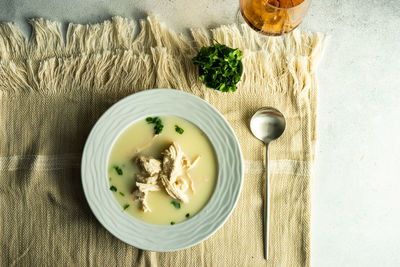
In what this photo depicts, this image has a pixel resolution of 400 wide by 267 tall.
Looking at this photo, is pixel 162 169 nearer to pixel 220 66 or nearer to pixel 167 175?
pixel 167 175

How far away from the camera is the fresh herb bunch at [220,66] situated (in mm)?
1230

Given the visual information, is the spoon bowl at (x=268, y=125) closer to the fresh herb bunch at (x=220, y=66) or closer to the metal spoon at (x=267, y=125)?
the metal spoon at (x=267, y=125)

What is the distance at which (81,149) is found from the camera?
1.32 metres

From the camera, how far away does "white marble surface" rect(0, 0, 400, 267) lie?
1.40 metres

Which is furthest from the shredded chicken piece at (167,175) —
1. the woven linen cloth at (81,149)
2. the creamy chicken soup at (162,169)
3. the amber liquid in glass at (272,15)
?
the amber liquid in glass at (272,15)

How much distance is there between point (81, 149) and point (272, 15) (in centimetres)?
86

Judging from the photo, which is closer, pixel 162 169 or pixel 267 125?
pixel 162 169

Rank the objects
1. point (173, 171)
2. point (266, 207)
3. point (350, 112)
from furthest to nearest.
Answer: point (350, 112) < point (266, 207) < point (173, 171)

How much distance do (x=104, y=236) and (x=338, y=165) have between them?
0.97 metres

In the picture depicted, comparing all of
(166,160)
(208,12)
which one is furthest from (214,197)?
(208,12)

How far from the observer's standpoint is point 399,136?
1.43 metres

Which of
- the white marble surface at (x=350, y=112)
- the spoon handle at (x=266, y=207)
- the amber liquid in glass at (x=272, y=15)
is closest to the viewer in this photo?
the amber liquid in glass at (x=272, y=15)

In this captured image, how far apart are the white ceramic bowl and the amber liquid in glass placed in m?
0.36

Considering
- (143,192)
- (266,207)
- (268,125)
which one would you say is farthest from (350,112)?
(143,192)
